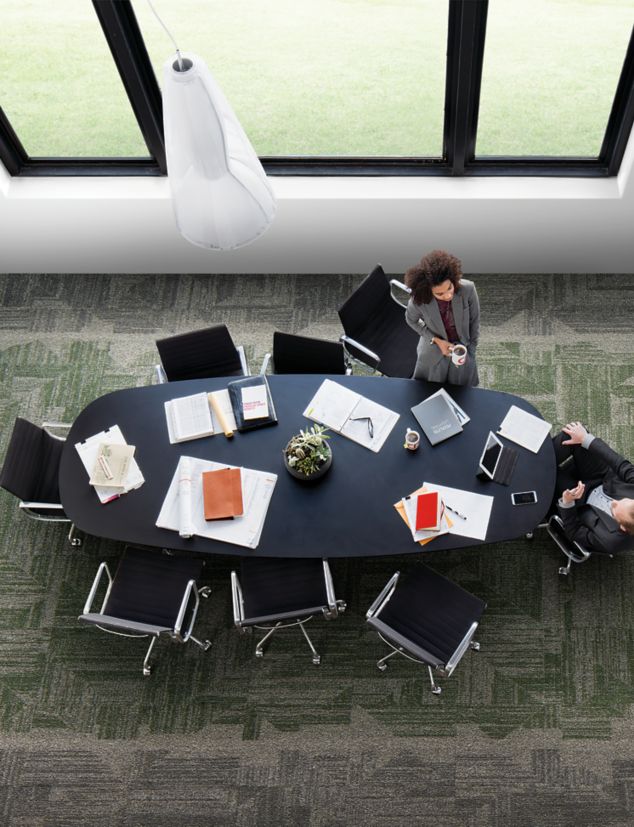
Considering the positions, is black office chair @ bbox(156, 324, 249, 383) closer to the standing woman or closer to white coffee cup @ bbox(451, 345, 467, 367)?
the standing woman

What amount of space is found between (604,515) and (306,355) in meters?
1.92

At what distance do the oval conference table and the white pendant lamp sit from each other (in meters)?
1.48

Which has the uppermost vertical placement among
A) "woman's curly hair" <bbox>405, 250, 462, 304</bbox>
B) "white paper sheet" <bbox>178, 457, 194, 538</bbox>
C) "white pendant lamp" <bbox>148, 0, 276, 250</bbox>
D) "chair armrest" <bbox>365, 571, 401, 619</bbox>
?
"white pendant lamp" <bbox>148, 0, 276, 250</bbox>

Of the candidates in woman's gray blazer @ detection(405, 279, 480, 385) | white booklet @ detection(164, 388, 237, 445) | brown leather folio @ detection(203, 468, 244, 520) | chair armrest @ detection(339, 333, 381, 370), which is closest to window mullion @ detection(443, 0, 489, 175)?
woman's gray blazer @ detection(405, 279, 480, 385)

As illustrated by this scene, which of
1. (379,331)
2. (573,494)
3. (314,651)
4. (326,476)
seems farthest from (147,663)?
(573,494)

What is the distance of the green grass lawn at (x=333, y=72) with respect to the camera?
4.40 meters

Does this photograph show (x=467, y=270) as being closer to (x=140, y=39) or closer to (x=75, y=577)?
(x=140, y=39)

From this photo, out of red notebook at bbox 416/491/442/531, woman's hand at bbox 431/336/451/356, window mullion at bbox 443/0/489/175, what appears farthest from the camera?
woman's hand at bbox 431/336/451/356

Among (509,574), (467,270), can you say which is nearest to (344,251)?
(467,270)

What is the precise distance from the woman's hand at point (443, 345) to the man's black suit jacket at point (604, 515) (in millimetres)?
940

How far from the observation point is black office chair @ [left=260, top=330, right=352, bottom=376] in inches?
178

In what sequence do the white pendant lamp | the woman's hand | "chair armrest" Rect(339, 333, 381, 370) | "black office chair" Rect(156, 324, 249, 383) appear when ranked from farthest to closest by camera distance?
1. "chair armrest" Rect(339, 333, 381, 370)
2. "black office chair" Rect(156, 324, 249, 383)
3. the woman's hand
4. the white pendant lamp

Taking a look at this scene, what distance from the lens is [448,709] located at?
428 cm

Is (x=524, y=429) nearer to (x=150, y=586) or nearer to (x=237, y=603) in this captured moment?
(x=237, y=603)
